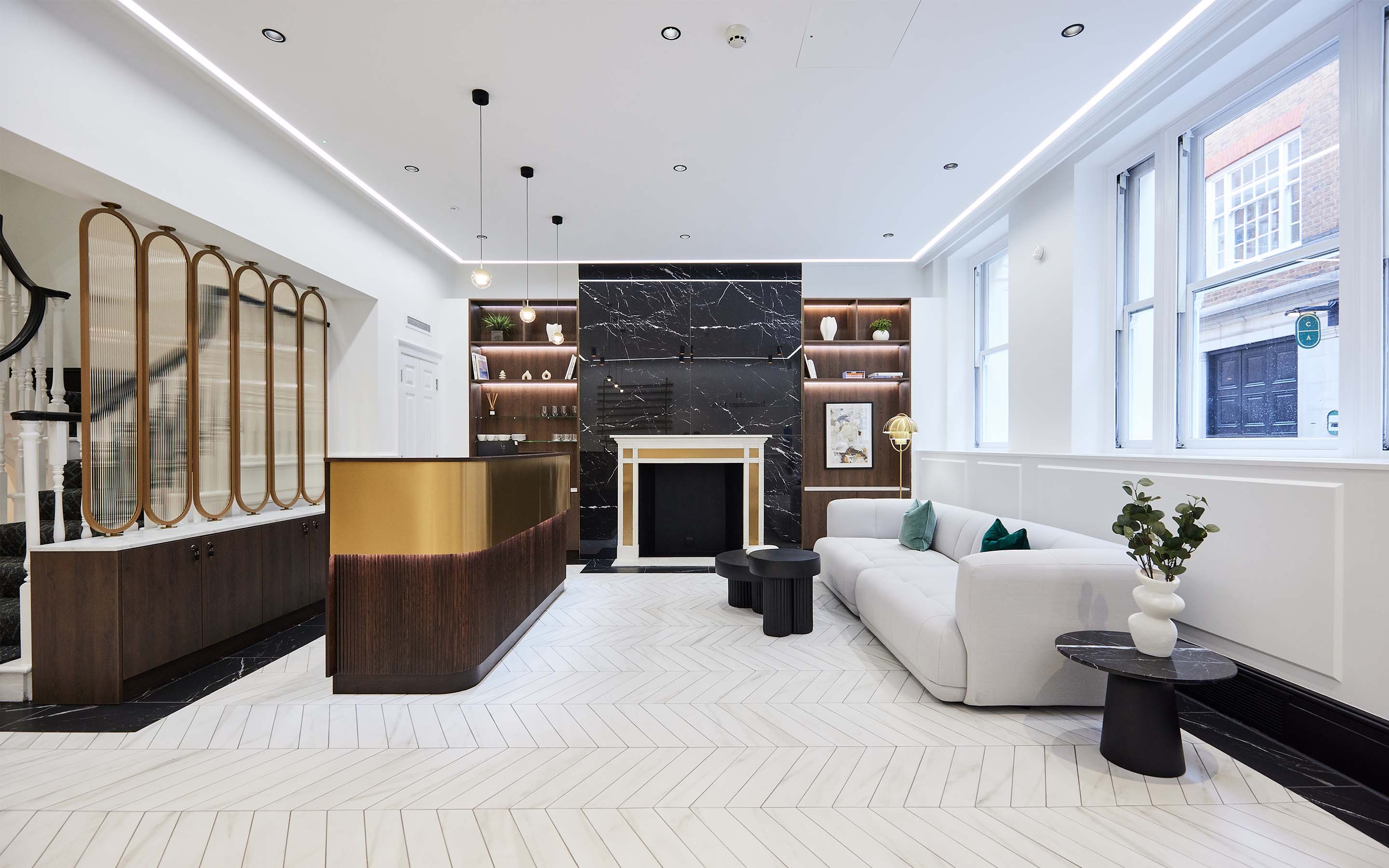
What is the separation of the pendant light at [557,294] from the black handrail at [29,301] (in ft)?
11.1

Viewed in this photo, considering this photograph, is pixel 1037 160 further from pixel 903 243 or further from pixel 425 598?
Answer: pixel 425 598

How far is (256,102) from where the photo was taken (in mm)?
3814

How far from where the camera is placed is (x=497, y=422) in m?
7.43

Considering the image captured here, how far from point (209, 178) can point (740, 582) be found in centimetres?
430

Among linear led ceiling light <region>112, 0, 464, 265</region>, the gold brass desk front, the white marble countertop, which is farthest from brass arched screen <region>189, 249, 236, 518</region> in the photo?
the gold brass desk front

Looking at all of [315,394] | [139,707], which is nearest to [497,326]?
[315,394]

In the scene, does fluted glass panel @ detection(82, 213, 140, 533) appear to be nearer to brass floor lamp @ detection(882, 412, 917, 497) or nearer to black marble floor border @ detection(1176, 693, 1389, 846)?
black marble floor border @ detection(1176, 693, 1389, 846)

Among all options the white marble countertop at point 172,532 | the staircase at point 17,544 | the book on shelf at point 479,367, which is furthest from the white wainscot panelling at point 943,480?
the staircase at point 17,544

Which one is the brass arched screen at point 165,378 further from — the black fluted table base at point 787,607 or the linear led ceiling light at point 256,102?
the black fluted table base at point 787,607

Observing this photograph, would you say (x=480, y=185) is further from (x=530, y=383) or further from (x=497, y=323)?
Result: (x=530, y=383)

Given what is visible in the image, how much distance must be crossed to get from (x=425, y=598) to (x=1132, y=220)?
200 inches

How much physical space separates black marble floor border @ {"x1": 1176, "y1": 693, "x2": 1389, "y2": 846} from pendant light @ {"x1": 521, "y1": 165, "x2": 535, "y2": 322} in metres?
4.80

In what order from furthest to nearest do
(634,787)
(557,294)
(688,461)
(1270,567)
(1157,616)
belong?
(557,294) → (688,461) → (1270,567) → (1157,616) → (634,787)

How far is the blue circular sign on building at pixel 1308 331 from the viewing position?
2.99m
